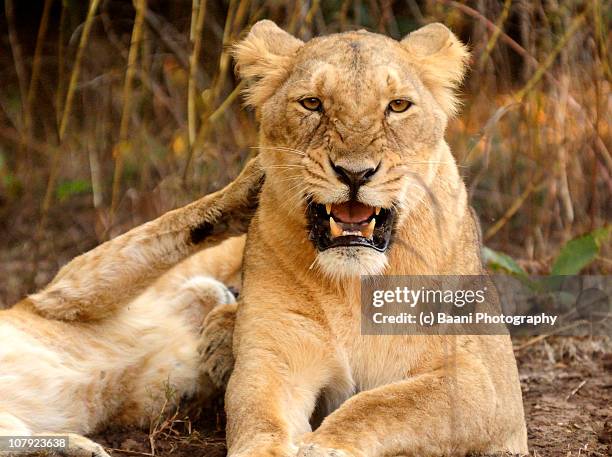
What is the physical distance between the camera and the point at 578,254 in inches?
194

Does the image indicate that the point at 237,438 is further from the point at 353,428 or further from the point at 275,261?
the point at 275,261

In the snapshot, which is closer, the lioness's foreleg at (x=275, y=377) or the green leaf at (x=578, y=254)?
the lioness's foreleg at (x=275, y=377)

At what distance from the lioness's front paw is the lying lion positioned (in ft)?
3.39

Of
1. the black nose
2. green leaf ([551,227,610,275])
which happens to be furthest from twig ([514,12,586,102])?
the black nose

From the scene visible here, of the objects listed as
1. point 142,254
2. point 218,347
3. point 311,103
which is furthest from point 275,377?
point 142,254

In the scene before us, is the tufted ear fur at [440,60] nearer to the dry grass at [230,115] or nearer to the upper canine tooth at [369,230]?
the upper canine tooth at [369,230]

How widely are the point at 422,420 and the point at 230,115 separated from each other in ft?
12.5

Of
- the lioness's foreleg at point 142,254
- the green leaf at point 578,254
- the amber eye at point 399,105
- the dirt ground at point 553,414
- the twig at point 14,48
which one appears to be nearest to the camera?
the amber eye at point 399,105

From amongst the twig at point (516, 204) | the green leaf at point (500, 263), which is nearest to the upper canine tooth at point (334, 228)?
the green leaf at point (500, 263)

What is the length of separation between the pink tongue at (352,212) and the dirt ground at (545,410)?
906mm

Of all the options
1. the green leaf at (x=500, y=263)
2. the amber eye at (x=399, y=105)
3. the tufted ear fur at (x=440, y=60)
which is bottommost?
the green leaf at (x=500, y=263)

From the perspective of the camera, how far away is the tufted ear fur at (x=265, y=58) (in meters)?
3.62

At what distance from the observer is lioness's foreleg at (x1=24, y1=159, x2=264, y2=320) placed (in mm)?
3971

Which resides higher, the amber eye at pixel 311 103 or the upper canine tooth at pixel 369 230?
the amber eye at pixel 311 103
